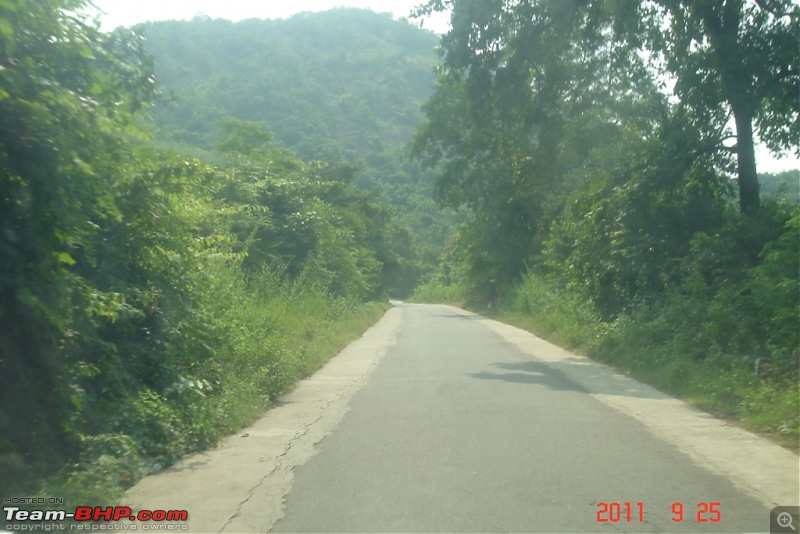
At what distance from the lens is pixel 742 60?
15.5 m

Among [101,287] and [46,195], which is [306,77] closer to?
[101,287]

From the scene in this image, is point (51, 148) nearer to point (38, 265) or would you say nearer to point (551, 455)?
point (38, 265)

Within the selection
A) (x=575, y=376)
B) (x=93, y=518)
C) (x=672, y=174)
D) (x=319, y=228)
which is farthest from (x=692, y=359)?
(x=319, y=228)

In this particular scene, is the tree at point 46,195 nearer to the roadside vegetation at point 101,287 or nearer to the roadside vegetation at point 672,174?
the roadside vegetation at point 101,287

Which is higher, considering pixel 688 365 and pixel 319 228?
pixel 319 228

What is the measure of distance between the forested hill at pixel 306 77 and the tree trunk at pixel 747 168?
19.0m

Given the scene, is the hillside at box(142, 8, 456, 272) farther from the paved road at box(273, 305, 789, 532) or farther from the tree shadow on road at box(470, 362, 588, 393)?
the paved road at box(273, 305, 789, 532)

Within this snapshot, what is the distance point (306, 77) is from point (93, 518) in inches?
3775

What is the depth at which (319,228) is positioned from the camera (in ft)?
83.5

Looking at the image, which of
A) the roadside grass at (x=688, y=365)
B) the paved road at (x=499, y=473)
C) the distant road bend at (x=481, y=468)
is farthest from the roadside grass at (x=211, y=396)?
the roadside grass at (x=688, y=365)

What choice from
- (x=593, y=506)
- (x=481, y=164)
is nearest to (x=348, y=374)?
(x=593, y=506)

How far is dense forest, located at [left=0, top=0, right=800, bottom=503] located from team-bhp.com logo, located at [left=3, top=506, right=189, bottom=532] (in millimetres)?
219

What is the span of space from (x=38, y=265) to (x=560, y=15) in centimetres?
1459

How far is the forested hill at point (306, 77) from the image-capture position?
57156mm
